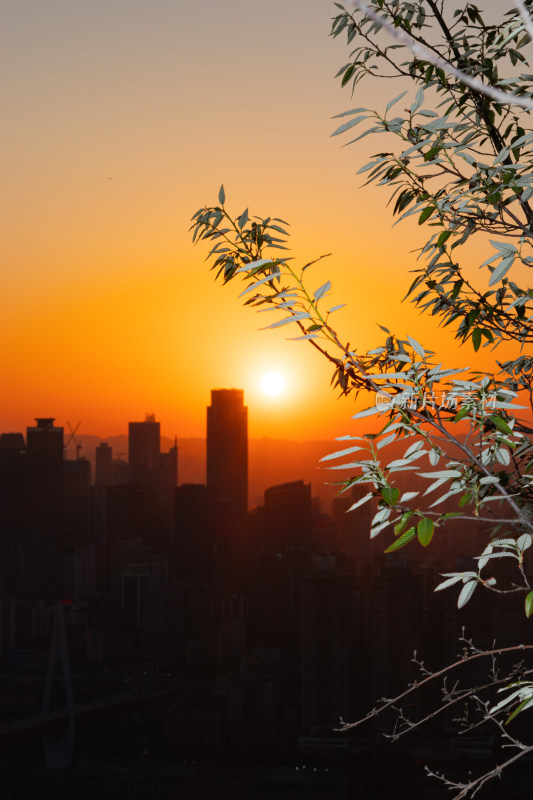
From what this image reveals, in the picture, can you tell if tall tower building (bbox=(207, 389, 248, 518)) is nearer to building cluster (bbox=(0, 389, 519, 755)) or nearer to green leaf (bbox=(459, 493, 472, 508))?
building cluster (bbox=(0, 389, 519, 755))

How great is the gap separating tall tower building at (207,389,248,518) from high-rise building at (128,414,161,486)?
1767mm

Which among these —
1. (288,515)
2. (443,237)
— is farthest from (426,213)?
(288,515)

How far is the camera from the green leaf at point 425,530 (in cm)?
87

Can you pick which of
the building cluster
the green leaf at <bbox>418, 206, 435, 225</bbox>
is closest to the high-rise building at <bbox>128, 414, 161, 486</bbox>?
the building cluster

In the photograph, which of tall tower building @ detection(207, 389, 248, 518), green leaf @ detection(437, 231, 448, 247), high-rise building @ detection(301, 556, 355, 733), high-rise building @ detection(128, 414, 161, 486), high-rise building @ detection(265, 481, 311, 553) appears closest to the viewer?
green leaf @ detection(437, 231, 448, 247)

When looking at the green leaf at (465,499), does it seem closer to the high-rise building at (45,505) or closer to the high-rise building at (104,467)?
the high-rise building at (45,505)

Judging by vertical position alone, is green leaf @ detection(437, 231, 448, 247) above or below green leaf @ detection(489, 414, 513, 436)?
above

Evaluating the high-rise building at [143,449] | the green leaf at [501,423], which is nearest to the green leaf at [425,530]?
the green leaf at [501,423]

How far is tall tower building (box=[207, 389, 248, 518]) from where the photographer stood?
73.6 ft

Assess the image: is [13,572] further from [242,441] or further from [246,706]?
[246,706]

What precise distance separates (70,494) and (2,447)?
7.49ft

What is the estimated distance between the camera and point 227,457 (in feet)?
73.6

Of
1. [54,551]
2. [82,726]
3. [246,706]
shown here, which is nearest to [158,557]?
[54,551]

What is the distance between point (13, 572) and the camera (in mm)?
20891
